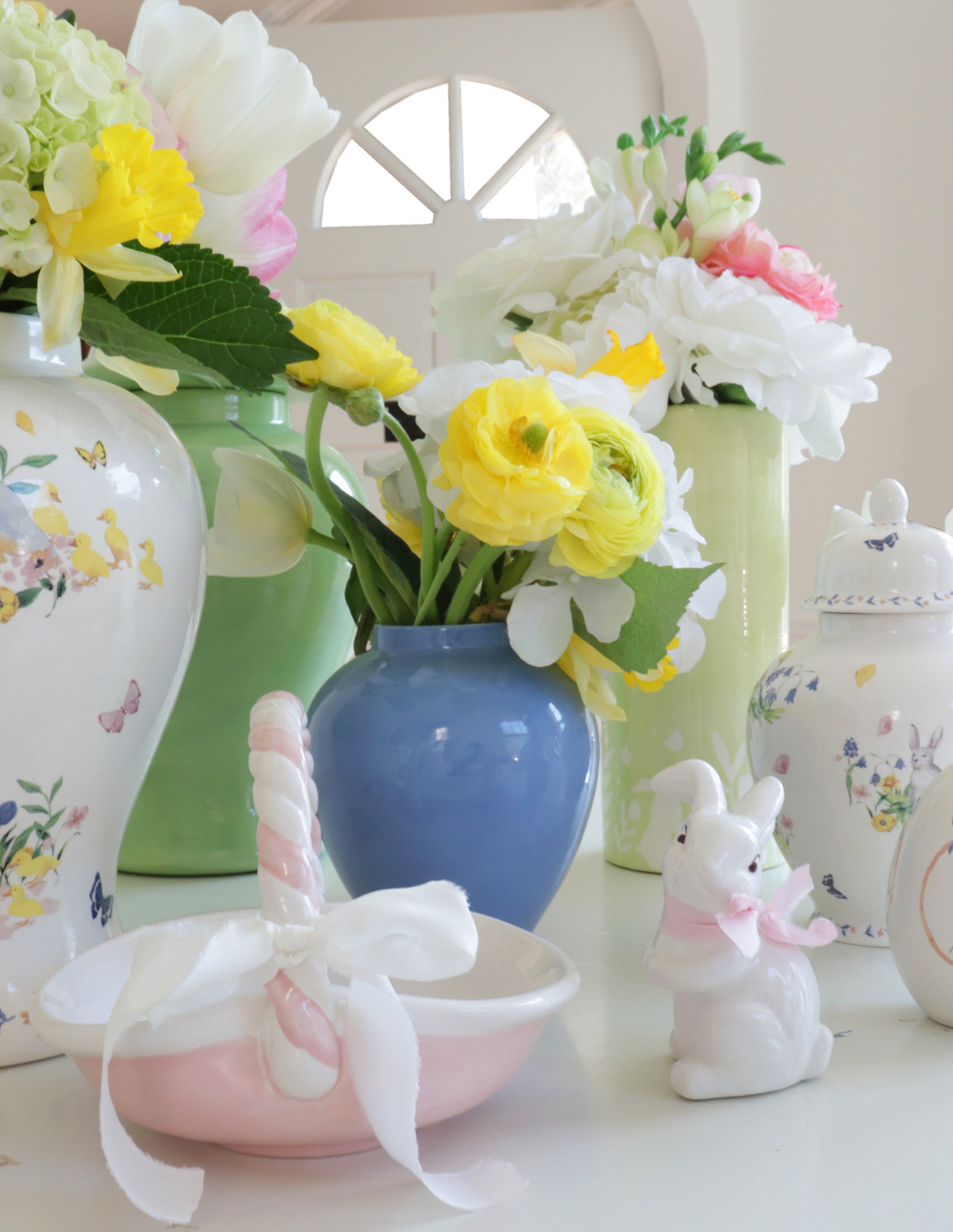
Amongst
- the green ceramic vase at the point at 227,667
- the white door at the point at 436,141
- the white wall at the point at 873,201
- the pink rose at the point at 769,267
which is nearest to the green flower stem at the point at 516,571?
the green ceramic vase at the point at 227,667

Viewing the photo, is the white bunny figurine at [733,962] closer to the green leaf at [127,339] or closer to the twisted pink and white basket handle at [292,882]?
the twisted pink and white basket handle at [292,882]

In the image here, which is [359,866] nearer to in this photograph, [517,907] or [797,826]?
[517,907]

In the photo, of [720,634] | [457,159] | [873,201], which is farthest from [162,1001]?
[457,159]

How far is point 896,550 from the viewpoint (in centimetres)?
50

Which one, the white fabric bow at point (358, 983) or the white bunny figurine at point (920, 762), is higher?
the white bunny figurine at point (920, 762)

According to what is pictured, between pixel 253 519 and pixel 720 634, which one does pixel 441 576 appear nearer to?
pixel 253 519

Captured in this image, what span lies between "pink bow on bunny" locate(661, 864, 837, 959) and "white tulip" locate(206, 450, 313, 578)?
247 mm

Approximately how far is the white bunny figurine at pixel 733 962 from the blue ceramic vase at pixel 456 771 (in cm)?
10

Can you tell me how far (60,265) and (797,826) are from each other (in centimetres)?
38

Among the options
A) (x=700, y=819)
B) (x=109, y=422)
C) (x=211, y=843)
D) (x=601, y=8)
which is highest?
(x=601, y=8)

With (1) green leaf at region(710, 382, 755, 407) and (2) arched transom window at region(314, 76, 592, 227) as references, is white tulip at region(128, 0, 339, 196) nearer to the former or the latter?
(1) green leaf at region(710, 382, 755, 407)

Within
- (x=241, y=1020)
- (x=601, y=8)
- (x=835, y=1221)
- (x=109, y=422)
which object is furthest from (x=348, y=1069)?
(x=601, y=8)

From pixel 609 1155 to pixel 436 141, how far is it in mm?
2396

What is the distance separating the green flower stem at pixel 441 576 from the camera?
47 cm
